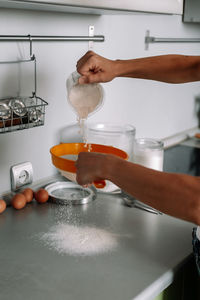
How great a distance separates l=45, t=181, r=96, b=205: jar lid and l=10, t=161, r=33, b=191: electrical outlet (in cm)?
8

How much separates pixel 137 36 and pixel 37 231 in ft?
3.33

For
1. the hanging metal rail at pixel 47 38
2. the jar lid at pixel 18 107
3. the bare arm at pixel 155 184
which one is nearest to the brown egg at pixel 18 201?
the jar lid at pixel 18 107

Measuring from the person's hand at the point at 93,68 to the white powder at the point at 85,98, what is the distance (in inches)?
1.6

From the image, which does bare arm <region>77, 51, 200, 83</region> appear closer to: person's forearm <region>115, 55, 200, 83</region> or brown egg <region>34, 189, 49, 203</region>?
person's forearm <region>115, 55, 200, 83</region>

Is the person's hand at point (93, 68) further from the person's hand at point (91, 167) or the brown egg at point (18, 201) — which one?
the brown egg at point (18, 201)

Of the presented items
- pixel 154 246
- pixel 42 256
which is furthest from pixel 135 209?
pixel 42 256

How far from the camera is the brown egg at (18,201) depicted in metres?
1.20

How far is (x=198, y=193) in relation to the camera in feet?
2.56

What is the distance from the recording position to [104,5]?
992 millimetres

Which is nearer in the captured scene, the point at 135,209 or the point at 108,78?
the point at 108,78

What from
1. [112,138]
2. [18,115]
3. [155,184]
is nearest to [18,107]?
[18,115]

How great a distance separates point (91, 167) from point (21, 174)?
0.49m

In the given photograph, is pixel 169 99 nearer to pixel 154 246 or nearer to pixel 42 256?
pixel 154 246

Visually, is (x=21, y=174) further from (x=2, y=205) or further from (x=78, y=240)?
(x=78, y=240)
